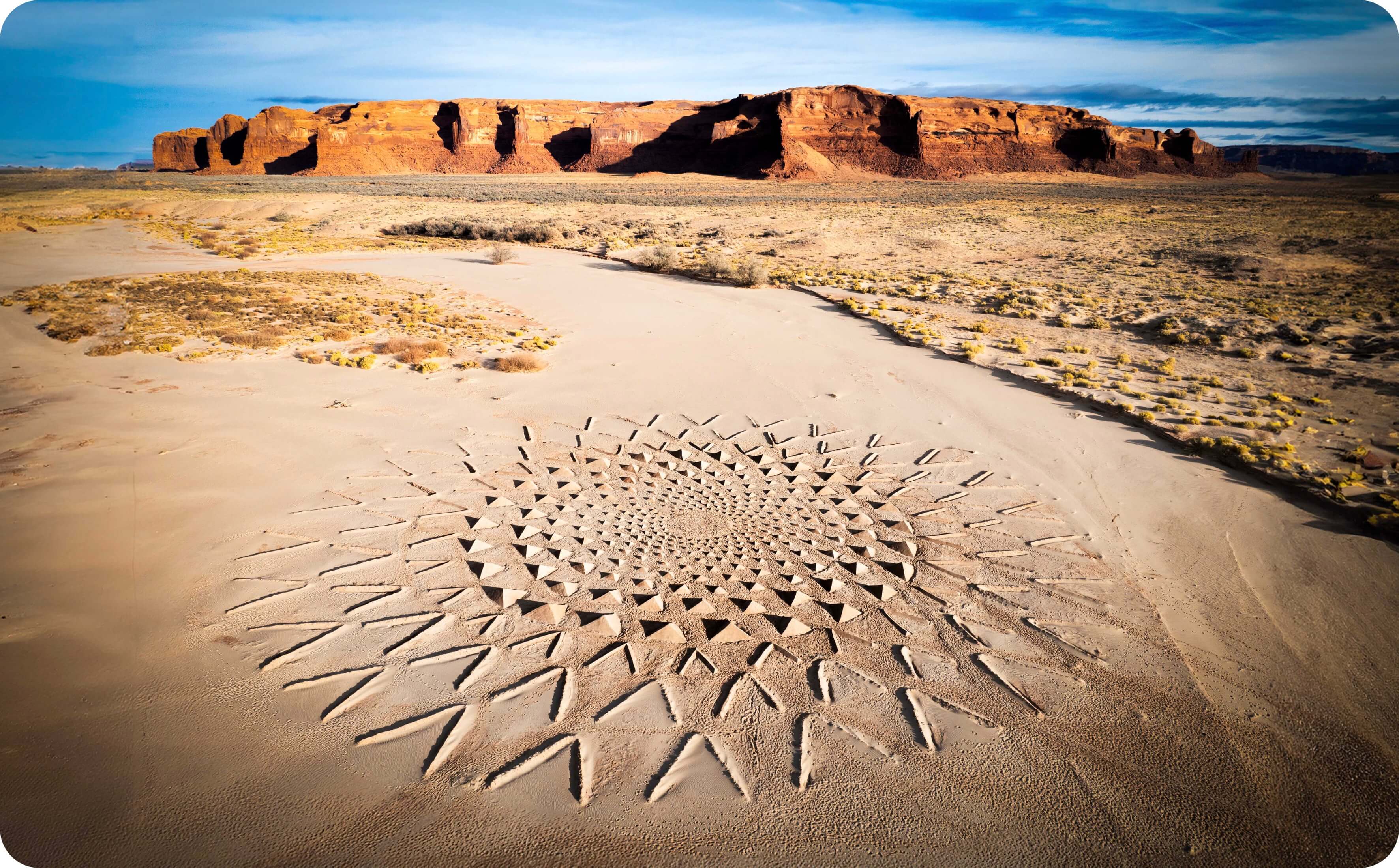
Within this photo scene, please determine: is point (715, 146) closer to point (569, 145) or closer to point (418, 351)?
point (569, 145)

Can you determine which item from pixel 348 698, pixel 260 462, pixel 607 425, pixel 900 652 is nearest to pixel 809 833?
pixel 900 652

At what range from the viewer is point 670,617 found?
5145mm

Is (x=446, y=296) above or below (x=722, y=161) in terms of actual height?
below

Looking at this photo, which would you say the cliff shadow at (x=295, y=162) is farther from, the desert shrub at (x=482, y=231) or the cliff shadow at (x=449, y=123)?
the desert shrub at (x=482, y=231)

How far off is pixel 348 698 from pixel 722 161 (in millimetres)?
89669

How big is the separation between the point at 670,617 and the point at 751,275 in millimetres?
15822

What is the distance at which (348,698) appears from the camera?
165 inches

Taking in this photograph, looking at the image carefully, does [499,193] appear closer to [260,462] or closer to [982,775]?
[260,462]

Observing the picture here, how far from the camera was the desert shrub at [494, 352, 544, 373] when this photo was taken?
11008 mm

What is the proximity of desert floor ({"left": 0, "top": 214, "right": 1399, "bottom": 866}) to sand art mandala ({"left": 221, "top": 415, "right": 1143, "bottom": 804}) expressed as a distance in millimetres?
29

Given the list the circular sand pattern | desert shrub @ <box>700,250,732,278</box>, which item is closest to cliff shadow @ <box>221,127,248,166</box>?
desert shrub @ <box>700,250,732,278</box>

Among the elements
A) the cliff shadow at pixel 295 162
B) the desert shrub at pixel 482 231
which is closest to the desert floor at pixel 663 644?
the desert shrub at pixel 482 231

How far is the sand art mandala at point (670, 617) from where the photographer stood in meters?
4.00

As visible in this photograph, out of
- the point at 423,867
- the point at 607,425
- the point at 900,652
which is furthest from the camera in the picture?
the point at 607,425
